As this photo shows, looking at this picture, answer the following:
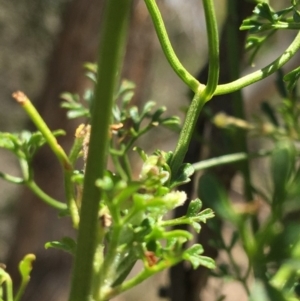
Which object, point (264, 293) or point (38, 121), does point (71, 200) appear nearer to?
point (38, 121)

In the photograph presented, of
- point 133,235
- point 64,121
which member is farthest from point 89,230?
point 64,121

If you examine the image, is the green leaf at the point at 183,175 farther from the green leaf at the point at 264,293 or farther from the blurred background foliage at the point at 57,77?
the blurred background foliage at the point at 57,77

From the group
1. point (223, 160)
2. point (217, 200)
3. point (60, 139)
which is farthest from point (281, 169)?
point (60, 139)

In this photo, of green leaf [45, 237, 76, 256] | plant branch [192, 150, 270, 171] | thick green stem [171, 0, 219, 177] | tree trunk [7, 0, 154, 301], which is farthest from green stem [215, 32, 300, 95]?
tree trunk [7, 0, 154, 301]

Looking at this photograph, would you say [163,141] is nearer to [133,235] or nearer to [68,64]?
[68,64]

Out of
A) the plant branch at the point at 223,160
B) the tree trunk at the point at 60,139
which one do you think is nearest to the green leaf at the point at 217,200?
the plant branch at the point at 223,160

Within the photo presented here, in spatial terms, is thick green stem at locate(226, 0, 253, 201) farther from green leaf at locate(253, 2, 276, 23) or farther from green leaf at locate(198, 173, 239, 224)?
green leaf at locate(198, 173, 239, 224)
